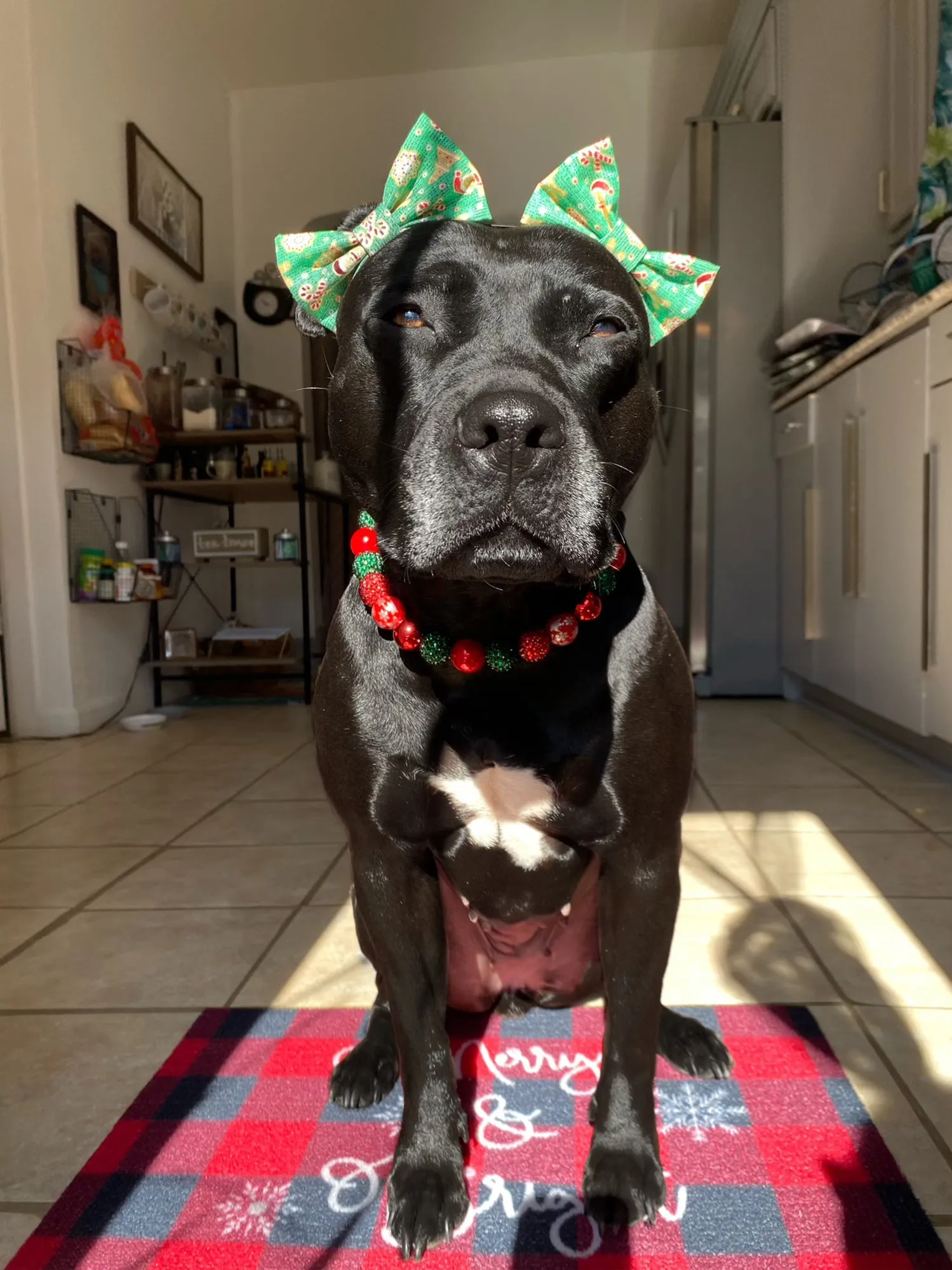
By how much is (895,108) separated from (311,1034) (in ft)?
12.6

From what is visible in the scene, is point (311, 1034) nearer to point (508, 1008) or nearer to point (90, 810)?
point (508, 1008)

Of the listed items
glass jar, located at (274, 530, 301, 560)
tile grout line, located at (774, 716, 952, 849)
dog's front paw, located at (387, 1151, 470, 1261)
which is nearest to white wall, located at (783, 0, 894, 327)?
tile grout line, located at (774, 716, 952, 849)

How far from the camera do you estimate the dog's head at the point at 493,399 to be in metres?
0.79

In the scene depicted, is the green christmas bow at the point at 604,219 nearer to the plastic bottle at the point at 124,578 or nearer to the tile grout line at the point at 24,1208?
the tile grout line at the point at 24,1208

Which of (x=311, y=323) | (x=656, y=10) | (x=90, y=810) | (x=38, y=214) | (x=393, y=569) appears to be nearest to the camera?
(x=393, y=569)

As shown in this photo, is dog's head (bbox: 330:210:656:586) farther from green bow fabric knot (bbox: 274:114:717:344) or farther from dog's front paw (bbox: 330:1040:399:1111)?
dog's front paw (bbox: 330:1040:399:1111)

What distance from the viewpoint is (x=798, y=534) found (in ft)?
11.9

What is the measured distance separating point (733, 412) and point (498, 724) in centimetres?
340

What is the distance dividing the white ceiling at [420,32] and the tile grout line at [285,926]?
4.66 meters

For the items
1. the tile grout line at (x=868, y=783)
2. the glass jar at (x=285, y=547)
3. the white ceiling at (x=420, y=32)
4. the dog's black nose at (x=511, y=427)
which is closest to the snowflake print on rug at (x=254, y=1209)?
the dog's black nose at (x=511, y=427)

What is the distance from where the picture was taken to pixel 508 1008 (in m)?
1.28

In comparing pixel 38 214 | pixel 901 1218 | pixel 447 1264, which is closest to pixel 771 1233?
pixel 901 1218

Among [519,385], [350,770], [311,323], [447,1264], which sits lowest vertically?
→ [447,1264]

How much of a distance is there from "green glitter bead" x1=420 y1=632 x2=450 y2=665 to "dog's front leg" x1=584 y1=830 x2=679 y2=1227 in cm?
27
